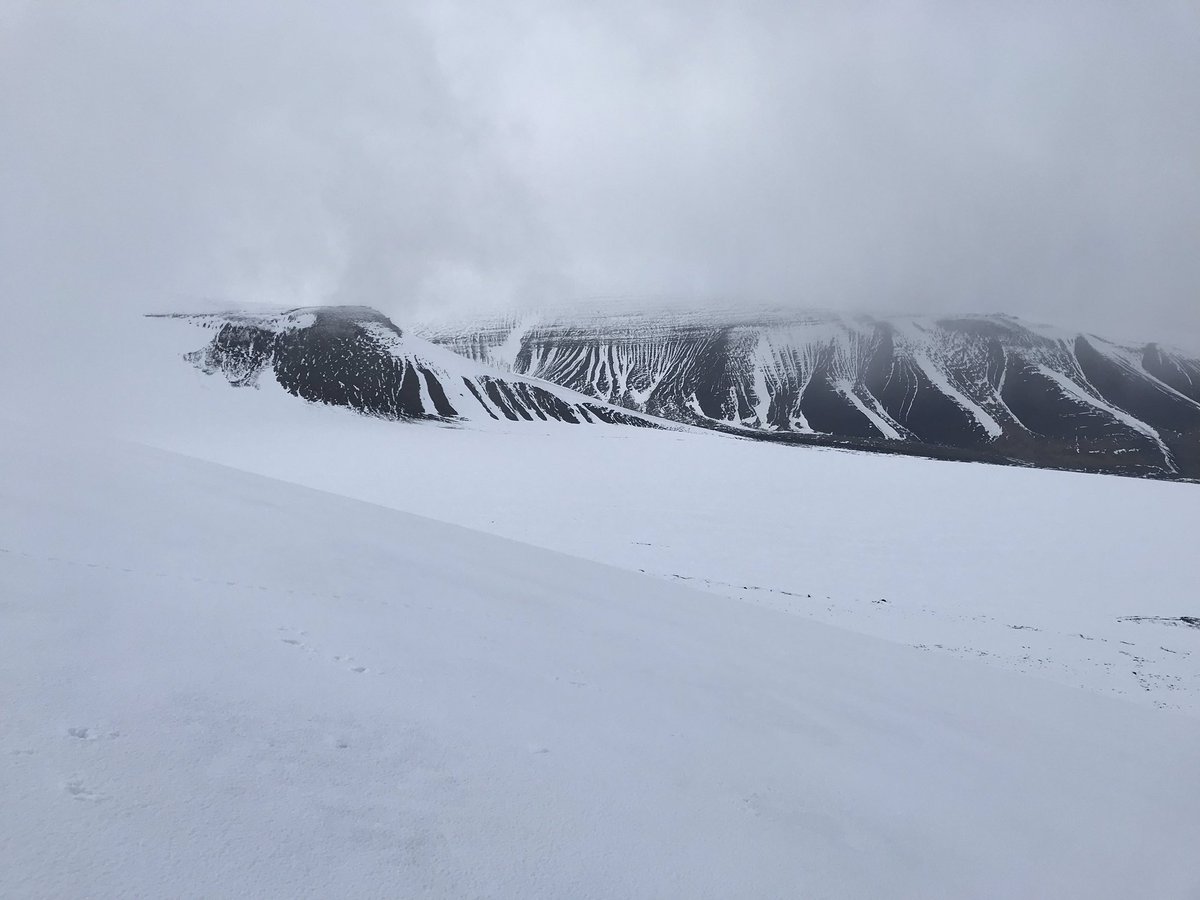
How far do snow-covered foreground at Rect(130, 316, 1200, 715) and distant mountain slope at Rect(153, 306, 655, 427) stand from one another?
46.0 ft

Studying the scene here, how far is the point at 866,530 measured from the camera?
1738 cm

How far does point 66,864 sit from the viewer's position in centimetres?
172

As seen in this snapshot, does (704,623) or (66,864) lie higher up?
(66,864)

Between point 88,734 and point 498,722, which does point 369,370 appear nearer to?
point 498,722

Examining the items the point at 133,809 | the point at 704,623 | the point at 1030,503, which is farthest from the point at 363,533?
the point at 1030,503

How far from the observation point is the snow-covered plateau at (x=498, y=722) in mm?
2148

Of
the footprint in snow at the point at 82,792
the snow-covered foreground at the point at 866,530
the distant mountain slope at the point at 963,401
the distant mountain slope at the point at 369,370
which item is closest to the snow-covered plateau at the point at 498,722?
the footprint in snow at the point at 82,792

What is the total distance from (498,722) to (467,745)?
358 millimetres

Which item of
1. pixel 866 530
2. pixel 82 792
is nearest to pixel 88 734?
pixel 82 792

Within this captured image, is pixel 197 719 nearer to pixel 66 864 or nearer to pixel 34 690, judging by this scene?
pixel 34 690

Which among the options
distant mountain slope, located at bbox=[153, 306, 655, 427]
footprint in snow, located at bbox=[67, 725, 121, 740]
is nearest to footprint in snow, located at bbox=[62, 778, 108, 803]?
footprint in snow, located at bbox=[67, 725, 121, 740]

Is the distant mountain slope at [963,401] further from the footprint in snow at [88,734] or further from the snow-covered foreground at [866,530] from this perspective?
the footprint in snow at [88,734]

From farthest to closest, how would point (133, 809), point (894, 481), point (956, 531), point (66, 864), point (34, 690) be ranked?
point (894, 481), point (956, 531), point (34, 690), point (133, 809), point (66, 864)

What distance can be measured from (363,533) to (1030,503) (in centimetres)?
2336
